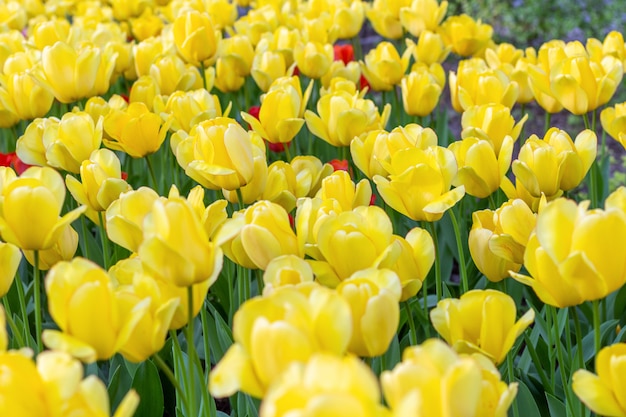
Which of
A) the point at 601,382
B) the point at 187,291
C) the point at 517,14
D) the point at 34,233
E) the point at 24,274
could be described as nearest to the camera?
the point at 601,382

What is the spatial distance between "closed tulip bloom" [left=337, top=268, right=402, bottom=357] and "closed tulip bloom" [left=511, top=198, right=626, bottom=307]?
176 millimetres

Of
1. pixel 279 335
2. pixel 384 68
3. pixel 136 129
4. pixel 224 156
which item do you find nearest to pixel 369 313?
pixel 279 335

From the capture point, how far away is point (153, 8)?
347 cm

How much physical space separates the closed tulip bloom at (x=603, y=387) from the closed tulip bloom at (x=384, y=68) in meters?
1.40

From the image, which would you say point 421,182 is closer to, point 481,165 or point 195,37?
point 481,165

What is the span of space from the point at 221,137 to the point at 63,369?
0.63 metres

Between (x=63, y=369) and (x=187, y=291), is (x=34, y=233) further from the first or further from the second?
(x=63, y=369)

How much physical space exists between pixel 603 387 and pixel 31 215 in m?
0.70

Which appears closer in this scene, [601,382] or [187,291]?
[601,382]

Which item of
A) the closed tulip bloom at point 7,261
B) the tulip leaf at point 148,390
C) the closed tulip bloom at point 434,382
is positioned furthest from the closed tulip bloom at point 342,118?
the closed tulip bloom at point 434,382

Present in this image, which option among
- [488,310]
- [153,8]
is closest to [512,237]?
[488,310]

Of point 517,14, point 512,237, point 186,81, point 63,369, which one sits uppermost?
point 63,369

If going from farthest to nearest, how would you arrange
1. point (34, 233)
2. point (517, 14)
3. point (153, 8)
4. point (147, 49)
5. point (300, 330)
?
point (517, 14) → point (153, 8) → point (147, 49) → point (34, 233) → point (300, 330)

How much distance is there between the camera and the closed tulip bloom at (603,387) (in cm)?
84
